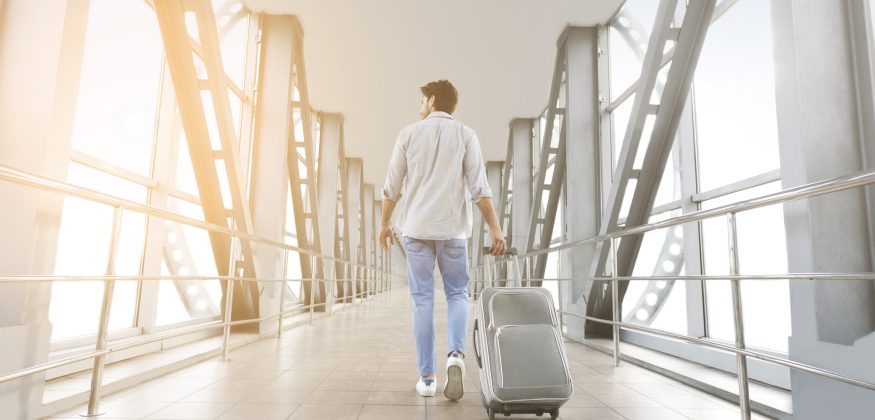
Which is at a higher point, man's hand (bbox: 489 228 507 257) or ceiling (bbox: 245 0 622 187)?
ceiling (bbox: 245 0 622 187)

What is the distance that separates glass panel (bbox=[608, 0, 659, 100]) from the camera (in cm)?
559

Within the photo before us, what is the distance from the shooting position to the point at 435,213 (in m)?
2.43

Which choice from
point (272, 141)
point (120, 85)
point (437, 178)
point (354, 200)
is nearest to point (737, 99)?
point (437, 178)

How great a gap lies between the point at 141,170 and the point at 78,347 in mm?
1468

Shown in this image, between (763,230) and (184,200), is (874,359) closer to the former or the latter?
(763,230)

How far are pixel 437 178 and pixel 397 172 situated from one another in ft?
0.75

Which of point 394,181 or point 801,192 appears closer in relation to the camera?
point 801,192

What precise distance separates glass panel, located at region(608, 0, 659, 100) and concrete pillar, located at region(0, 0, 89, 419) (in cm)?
494

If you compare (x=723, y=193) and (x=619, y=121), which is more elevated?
(x=619, y=121)

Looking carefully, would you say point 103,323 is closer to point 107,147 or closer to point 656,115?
point 107,147

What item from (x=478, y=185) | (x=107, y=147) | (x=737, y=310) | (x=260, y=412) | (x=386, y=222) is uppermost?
(x=107, y=147)

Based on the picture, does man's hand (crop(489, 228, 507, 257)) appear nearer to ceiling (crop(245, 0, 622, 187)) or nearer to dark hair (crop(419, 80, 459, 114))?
dark hair (crop(419, 80, 459, 114))

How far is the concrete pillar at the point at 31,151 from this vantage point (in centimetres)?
187

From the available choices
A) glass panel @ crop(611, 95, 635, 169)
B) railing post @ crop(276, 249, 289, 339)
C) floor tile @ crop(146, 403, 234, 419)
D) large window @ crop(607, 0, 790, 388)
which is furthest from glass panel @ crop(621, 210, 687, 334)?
floor tile @ crop(146, 403, 234, 419)
